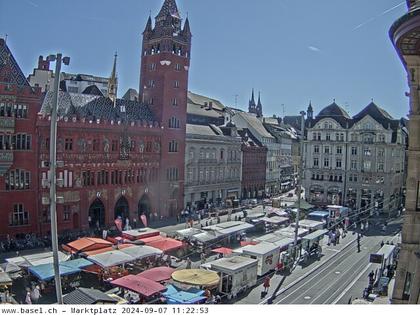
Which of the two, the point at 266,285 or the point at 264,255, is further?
the point at 264,255

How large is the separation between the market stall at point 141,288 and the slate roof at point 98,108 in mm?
6920

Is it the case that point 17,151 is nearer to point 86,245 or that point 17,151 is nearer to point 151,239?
point 86,245

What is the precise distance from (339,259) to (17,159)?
810cm

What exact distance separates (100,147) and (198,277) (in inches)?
293

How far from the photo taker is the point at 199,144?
54.0 ft

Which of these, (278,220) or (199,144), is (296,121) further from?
(199,144)

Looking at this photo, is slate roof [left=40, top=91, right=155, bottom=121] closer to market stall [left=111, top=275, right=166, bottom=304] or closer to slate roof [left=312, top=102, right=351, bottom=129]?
market stall [left=111, top=275, right=166, bottom=304]

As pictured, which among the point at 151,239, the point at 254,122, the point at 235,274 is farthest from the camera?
the point at 254,122

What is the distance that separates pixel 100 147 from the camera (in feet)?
42.8

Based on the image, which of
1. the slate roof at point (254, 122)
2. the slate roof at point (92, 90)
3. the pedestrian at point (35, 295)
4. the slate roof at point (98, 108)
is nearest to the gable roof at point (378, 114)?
the pedestrian at point (35, 295)

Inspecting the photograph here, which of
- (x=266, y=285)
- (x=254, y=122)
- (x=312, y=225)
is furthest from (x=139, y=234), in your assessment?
(x=254, y=122)

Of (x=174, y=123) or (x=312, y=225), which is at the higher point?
(x=174, y=123)

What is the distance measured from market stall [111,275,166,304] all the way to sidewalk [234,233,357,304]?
1.22 m
